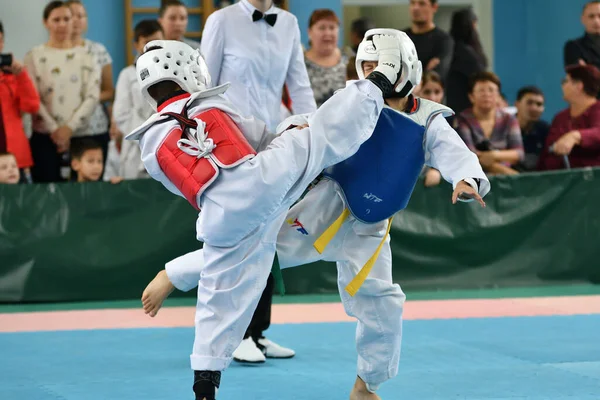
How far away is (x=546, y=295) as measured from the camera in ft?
22.9

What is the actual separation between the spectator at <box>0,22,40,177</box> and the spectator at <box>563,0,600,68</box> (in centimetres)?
469

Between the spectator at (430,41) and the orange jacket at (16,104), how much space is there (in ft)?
10.2

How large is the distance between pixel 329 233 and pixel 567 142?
433 cm

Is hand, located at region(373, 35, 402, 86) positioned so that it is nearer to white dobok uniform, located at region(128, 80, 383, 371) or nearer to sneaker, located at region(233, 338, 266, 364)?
white dobok uniform, located at region(128, 80, 383, 371)

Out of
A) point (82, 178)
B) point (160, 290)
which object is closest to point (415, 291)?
point (82, 178)

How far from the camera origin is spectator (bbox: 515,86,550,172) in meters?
8.38

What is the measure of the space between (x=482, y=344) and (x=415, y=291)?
2.08 meters

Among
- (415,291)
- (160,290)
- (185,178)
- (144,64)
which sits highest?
(144,64)

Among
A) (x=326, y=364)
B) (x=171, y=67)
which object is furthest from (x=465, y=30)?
(x=171, y=67)

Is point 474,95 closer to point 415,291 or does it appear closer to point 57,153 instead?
point 415,291

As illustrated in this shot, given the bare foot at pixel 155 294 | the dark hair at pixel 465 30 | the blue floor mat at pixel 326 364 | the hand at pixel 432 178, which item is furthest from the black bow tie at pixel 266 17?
the dark hair at pixel 465 30

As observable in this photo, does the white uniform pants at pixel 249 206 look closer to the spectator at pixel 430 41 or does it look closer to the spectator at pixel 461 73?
the spectator at pixel 430 41

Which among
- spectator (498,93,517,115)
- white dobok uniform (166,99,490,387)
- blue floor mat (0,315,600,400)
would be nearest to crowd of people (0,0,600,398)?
spectator (498,93,517,115)

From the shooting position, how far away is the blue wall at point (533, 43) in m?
15.1
